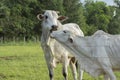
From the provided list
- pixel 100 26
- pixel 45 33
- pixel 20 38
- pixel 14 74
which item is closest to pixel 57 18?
pixel 45 33

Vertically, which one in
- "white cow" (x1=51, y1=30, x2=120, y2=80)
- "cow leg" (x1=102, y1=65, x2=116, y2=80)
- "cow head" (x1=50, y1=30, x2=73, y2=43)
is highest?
"cow head" (x1=50, y1=30, x2=73, y2=43)

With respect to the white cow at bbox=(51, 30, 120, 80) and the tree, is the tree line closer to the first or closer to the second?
the tree

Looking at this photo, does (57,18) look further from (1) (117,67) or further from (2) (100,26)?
(2) (100,26)

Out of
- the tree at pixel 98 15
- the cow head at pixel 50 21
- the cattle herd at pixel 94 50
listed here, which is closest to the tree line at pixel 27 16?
the tree at pixel 98 15

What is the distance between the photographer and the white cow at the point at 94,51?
6711 millimetres

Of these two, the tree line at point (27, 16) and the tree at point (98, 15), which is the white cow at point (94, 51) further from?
the tree at point (98, 15)

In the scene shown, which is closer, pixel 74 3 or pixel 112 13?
pixel 74 3

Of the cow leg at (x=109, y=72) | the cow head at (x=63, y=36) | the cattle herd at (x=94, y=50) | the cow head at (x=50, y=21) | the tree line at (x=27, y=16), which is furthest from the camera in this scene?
the tree line at (x=27, y=16)

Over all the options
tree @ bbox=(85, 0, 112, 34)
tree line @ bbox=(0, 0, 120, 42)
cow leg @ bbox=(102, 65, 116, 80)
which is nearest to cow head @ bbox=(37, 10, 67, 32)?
cow leg @ bbox=(102, 65, 116, 80)

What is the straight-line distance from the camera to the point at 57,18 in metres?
9.48

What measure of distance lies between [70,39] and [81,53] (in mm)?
335

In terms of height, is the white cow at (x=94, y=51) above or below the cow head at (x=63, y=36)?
below

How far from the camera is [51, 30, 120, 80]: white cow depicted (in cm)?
671

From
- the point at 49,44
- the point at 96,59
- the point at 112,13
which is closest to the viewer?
the point at 96,59
